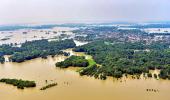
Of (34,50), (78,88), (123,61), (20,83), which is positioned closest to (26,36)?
(34,50)

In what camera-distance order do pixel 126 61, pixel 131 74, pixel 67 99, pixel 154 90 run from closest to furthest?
pixel 67 99
pixel 154 90
pixel 131 74
pixel 126 61

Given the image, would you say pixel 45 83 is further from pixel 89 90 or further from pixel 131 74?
pixel 131 74

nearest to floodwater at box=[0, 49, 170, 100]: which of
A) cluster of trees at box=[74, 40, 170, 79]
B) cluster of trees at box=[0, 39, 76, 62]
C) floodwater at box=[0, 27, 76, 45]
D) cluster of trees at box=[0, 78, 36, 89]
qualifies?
cluster of trees at box=[0, 78, 36, 89]

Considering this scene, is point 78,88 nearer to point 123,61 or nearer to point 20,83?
point 20,83

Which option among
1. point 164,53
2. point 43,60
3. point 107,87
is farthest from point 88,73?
point 164,53

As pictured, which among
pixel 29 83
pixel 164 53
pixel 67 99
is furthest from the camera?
pixel 164 53

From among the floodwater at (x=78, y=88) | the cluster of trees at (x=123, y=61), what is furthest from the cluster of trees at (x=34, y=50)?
the floodwater at (x=78, y=88)

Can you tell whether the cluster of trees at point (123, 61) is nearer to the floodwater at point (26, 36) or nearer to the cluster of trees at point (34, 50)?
the cluster of trees at point (34, 50)

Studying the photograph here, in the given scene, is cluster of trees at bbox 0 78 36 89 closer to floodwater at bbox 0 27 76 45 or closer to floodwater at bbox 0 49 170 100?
floodwater at bbox 0 49 170 100
